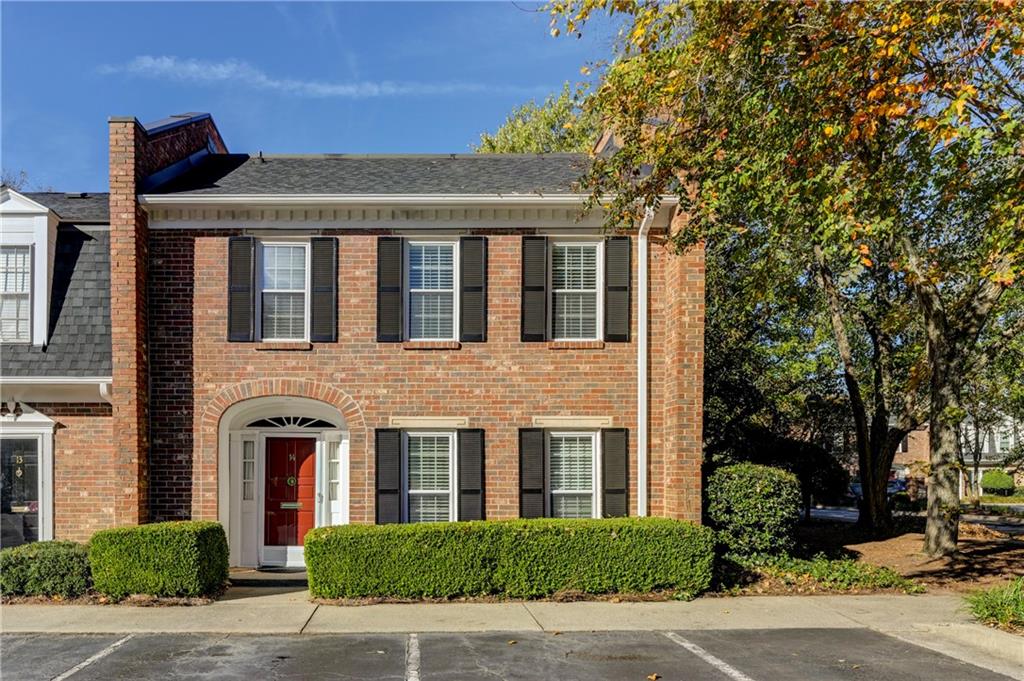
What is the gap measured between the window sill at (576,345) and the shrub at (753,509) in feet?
8.34

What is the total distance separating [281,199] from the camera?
11758mm

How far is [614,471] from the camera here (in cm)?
1200

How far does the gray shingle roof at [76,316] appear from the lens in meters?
11.5

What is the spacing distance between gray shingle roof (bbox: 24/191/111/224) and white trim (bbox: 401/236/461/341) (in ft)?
14.5

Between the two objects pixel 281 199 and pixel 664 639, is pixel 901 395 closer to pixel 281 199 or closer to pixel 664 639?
pixel 664 639

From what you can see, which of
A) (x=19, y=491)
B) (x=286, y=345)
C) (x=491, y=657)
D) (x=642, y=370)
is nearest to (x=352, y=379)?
(x=286, y=345)

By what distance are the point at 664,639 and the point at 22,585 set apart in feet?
25.8

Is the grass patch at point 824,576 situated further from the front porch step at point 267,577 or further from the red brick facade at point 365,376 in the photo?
the front porch step at point 267,577

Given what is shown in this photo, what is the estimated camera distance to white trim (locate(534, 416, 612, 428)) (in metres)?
12.1

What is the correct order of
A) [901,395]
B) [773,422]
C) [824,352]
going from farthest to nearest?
[824,352] < [773,422] < [901,395]

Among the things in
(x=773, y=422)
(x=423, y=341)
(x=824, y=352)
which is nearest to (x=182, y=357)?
(x=423, y=341)

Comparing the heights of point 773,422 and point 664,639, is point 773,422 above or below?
above

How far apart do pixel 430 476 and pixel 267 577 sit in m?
2.73

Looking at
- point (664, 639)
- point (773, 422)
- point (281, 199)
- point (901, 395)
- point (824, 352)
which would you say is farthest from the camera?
point (824, 352)
